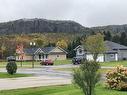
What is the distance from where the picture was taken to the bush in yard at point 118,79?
23.1 metres

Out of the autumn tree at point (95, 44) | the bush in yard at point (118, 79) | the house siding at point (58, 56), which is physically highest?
the autumn tree at point (95, 44)

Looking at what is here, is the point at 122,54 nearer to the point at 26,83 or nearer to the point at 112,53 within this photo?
the point at 112,53

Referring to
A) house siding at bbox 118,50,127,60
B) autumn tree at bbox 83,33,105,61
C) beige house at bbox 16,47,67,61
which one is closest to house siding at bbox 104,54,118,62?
house siding at bbox 118,50,127,60

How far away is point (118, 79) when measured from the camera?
77.5 feet

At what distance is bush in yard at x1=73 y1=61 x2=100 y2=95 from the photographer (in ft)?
55.7

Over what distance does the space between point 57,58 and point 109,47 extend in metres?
25.4

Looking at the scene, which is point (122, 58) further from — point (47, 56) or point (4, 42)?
point (4, 42)

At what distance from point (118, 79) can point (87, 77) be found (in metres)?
7.00

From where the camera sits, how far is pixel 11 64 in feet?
154


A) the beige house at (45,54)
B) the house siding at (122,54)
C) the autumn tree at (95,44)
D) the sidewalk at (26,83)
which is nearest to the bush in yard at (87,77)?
the sidewalk at (26,83)

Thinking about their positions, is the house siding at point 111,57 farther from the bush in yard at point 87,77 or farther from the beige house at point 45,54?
the bush in yard at point 87,77

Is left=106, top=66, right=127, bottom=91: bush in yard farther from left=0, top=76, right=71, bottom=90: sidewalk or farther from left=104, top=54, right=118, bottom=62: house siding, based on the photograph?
left=104, top=54, right=118, bottom=62: house siding

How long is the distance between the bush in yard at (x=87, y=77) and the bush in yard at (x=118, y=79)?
6.11 m

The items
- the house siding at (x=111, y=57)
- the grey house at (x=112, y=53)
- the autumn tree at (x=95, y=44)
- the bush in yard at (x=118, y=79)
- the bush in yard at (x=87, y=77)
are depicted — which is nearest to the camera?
the bush in yard at (x=87, y=77)
